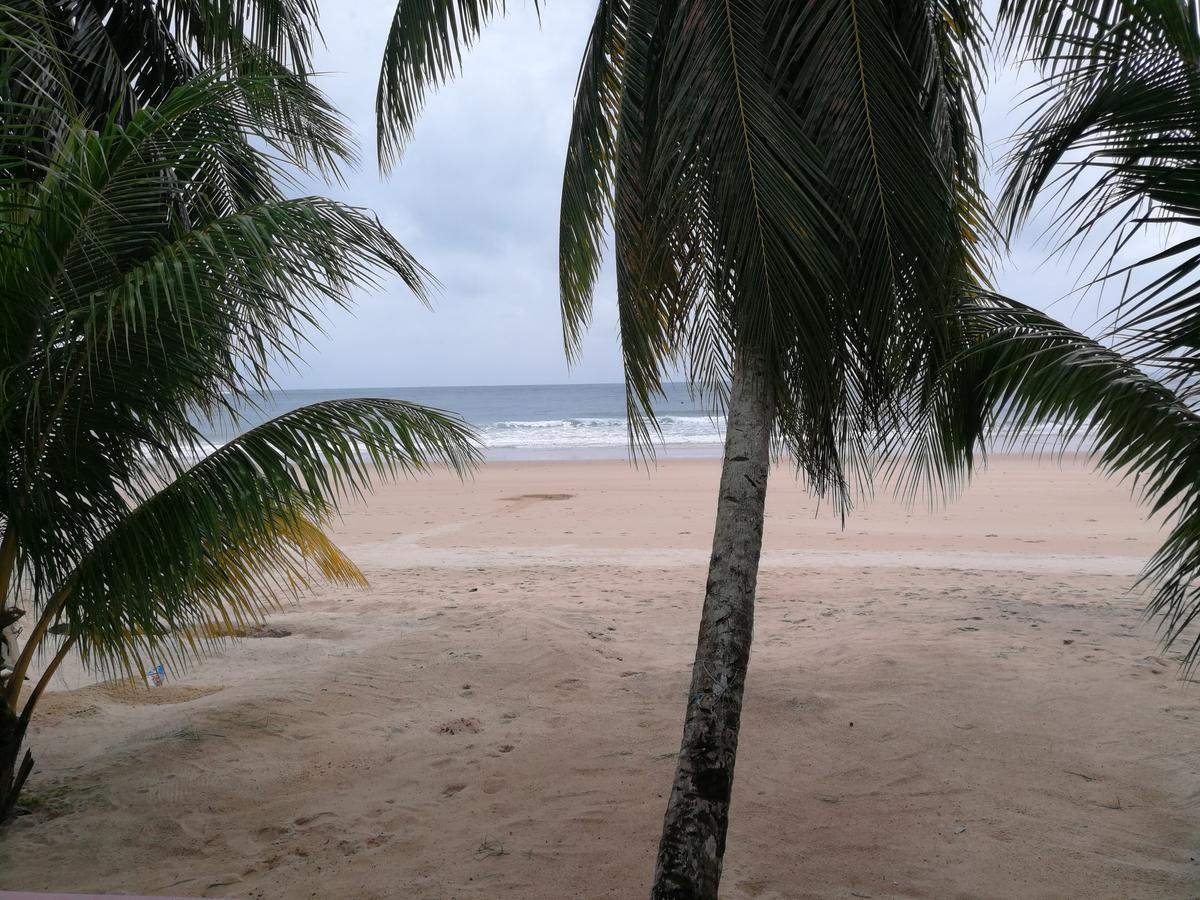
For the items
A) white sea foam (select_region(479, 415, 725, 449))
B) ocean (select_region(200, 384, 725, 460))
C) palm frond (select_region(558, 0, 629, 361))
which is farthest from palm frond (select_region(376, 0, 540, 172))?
white sea foam (select_region(479, 415, 725, 449))

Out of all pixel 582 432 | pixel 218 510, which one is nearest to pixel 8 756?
pixel 218 510

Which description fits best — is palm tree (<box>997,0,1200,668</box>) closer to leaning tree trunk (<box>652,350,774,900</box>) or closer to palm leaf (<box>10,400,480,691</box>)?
leaning tree trunk (<box>652,350,774,900</box>)

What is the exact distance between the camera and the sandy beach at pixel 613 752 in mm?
3242

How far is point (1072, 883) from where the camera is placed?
3074 mm

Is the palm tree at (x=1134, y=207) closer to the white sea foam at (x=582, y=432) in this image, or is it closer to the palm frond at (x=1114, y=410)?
the palm frond at (x=1114, y=410)

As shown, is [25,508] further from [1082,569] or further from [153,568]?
[1082,569]

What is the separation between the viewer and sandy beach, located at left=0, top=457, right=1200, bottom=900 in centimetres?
324

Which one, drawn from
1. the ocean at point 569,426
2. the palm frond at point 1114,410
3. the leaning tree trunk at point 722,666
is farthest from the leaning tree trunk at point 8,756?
the ocean at point 569,426

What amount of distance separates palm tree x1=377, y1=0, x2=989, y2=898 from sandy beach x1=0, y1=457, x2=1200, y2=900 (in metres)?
0.92

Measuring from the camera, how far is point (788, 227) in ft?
8.91

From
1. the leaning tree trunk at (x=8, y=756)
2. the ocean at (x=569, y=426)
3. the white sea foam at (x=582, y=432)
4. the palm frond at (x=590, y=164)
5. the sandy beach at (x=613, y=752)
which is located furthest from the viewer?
the white sea foam at (x=582, y=432)

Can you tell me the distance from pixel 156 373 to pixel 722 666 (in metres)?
2.52

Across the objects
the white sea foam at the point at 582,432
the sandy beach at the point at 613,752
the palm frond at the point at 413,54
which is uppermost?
the palm frond at the point at 413,54

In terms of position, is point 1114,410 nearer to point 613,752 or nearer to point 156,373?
point 613,752
